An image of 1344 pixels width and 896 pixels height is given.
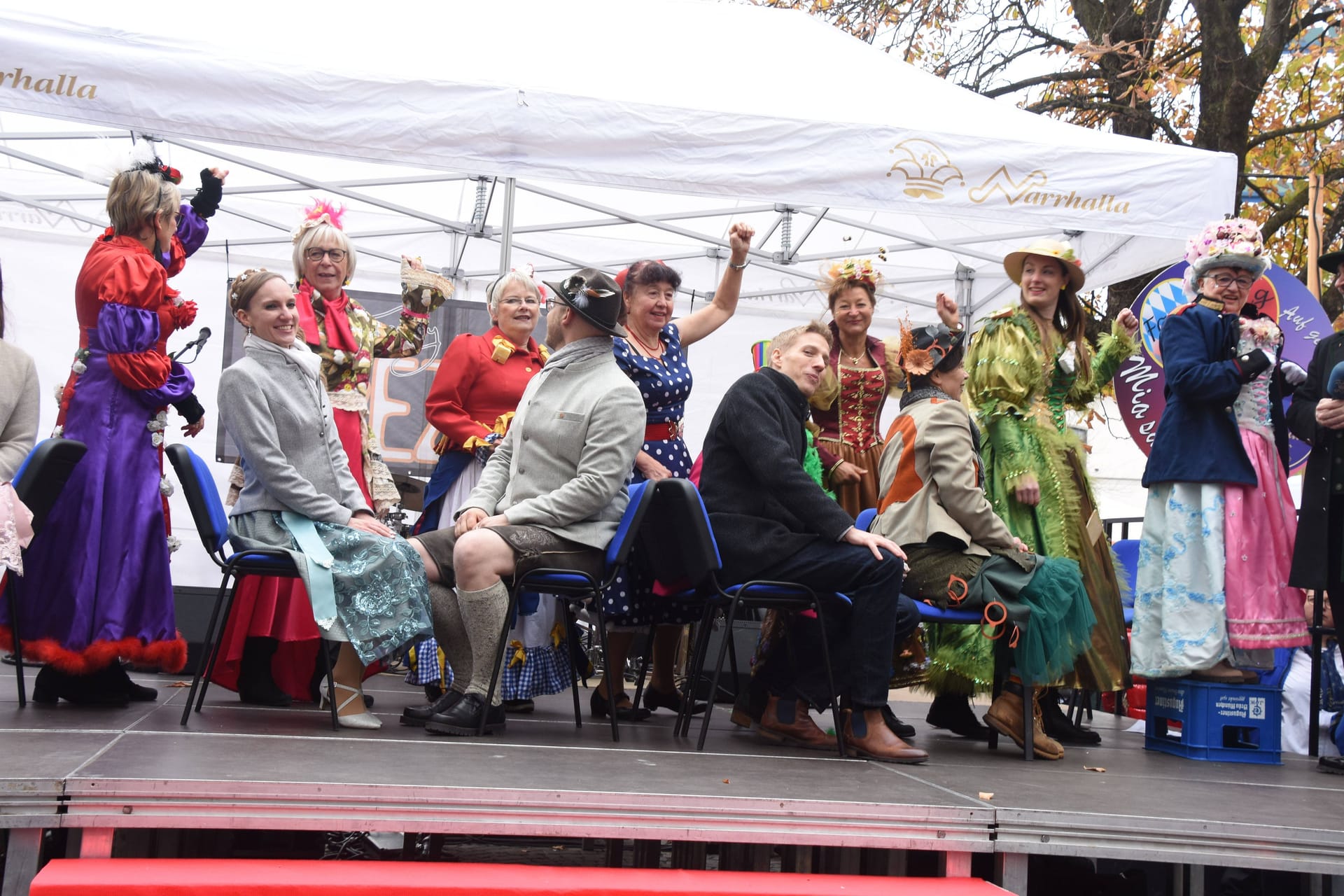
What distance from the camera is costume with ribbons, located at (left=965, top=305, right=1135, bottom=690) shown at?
4.69 meters

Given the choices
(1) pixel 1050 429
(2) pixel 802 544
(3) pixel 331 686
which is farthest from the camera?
(1) pixel 1050 429

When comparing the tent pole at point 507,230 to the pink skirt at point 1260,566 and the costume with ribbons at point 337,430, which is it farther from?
the pink skirt at point 1260,566

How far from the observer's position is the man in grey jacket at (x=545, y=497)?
12.6 ft

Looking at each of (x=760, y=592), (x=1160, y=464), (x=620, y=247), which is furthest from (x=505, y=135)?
(x=620, y=247)

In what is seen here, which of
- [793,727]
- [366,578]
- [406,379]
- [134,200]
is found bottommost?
[793,727]

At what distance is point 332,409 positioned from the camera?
4652 mm

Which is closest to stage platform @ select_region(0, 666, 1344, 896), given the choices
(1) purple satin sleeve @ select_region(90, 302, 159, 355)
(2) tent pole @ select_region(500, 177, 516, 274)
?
(1) purple satin sleeve @ select_region(90, 302, 159, 355)

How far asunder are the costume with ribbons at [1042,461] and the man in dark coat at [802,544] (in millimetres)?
849

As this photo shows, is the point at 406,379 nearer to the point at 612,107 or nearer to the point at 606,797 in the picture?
the point at 612,107

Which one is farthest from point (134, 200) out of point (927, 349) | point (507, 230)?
point (927, 349)

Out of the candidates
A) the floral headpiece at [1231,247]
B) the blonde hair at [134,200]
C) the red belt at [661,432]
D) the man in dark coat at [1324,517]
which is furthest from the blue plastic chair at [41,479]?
the man in dark coat at [1324,517]

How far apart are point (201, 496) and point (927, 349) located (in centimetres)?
260

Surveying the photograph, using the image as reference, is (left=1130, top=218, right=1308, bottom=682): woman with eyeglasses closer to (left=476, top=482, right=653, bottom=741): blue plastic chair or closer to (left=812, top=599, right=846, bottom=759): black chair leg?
(left=812, top=599, right=846, bottom=759): black chair leg

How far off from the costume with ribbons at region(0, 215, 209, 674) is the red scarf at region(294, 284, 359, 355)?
540 millimetres
